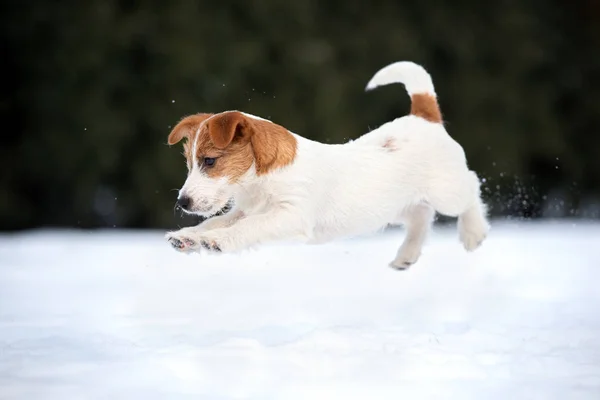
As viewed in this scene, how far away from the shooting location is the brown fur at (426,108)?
435cm

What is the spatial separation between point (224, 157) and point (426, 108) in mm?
1404

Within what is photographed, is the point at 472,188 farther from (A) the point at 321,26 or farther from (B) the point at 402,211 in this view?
(A) the point at 321,26

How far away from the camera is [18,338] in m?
3.78

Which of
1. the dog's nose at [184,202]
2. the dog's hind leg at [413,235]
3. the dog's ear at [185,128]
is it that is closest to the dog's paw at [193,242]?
the dog's nose at [184,202]

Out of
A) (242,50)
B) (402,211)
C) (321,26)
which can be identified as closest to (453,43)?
(321,26)

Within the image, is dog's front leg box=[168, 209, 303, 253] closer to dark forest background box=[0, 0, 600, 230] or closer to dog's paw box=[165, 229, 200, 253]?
dog's paw box=[165, 229, 200, 253]

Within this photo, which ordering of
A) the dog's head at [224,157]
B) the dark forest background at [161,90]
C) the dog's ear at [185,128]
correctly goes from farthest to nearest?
the dark forest background at [161,90]
the dog's ear at [185,128]
the dog's head at [224,157]

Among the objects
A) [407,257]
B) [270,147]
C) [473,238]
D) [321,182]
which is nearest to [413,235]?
[407,257]

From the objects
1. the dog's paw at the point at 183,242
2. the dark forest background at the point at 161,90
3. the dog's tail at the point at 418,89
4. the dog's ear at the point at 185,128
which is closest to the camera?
the dog's paw at the point at 183,242

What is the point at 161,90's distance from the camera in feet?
26.4

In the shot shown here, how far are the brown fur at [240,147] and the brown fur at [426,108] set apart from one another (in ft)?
3.64

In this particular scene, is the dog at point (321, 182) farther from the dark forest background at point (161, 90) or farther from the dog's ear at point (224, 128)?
the dark forest background at point (161, 90)

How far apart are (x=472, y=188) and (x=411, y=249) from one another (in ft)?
1.50

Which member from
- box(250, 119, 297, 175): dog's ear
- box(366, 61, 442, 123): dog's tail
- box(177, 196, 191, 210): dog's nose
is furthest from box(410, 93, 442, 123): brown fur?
box(177, 196, 191, 210): dog's nose
